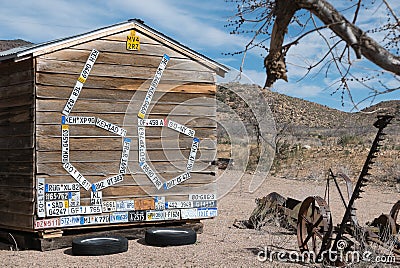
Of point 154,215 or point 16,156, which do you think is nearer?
point 16,156

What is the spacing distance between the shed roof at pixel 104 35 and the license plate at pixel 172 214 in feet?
7.82

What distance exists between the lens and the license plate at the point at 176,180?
31.3ft

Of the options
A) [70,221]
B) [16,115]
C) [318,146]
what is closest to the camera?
[70,221]

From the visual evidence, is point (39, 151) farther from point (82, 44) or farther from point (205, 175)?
point (205, 175)

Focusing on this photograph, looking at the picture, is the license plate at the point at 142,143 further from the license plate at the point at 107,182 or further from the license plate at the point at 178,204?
the license plate at the point at 178,204

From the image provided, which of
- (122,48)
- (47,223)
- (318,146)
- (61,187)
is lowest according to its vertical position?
(47,223)

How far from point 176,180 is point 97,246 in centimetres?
180

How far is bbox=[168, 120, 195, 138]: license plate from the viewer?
955cm

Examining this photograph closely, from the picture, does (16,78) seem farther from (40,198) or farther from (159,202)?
(159,202)

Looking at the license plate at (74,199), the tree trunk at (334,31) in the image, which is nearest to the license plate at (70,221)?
the license plate at (74,199)

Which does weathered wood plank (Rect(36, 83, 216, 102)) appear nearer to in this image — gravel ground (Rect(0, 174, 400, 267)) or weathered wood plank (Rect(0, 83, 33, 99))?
weathered wood plank (Rect(0, 83, 33, 99))

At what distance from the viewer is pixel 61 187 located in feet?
28.3

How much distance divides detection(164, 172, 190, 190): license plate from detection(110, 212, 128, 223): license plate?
0.79 meters

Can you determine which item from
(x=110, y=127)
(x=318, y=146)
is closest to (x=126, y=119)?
(x=110, y=127)
